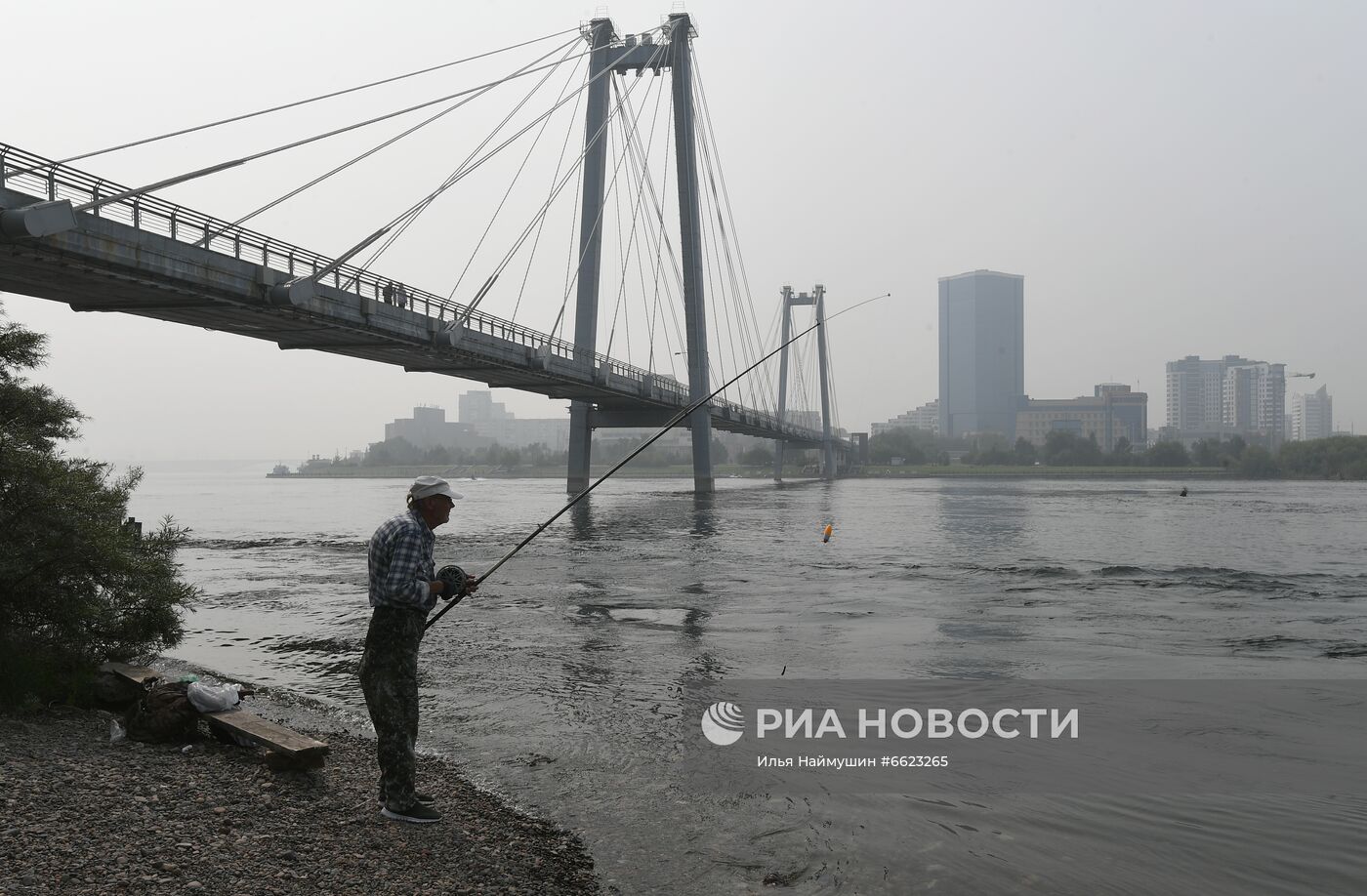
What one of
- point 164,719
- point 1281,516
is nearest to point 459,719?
point 164,719

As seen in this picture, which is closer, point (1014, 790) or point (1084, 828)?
point (1084, 828)

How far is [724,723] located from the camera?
7.21 meters

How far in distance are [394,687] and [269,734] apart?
1.35 meters

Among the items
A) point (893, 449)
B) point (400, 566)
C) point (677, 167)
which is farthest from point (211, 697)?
point (893, 449)

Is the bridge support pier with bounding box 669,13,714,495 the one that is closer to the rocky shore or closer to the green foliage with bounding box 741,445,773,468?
the rocky shore

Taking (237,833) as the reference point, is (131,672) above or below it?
above

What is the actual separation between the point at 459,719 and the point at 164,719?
2068 mm

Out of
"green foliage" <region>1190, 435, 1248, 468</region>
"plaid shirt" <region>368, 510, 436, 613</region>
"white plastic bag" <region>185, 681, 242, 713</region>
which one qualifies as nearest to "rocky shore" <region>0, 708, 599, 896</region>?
"white plastic bag" <region>185, 681, 242, 713</region>

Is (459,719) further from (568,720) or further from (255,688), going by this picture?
(255,688)

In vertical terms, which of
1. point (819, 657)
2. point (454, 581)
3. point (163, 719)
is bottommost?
point (819, 657)

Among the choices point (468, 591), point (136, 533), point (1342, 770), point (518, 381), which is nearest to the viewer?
point (468, 591)

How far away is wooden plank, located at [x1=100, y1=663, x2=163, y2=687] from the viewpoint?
662 cm

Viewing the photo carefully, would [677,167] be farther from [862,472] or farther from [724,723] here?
[862,472]

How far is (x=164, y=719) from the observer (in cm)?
587
